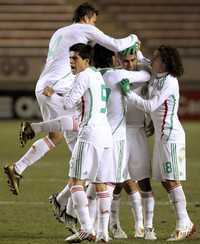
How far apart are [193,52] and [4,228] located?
2112 centimetres

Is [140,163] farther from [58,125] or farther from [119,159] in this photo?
[58,125]

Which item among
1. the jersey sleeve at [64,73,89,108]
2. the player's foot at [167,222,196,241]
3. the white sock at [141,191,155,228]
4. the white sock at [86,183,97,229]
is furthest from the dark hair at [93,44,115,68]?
the player's foot at [167,222,196,241]

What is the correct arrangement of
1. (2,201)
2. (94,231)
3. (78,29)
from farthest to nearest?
(2,201), (78,29), (94,231)

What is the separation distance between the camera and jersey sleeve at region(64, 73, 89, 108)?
7.16 metres

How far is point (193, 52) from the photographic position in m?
28.9

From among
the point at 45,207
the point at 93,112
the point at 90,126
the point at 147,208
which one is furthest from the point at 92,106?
the point at 45,207

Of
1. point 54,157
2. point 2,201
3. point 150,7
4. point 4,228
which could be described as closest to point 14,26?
point 150,7

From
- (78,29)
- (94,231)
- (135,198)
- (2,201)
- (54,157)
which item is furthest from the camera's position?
(54,157)

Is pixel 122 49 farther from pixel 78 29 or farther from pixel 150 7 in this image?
pixel 150 7

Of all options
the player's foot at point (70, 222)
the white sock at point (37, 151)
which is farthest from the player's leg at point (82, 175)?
the white sock at point (37, 151)

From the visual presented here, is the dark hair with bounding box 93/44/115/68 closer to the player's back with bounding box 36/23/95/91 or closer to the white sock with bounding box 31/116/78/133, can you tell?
the white sock with bounding box 31/116/78/133

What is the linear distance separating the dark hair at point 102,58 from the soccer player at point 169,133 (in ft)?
1.21

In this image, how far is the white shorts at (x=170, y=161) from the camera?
304 inches

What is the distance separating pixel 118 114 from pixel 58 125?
0.50 meters
